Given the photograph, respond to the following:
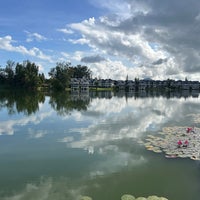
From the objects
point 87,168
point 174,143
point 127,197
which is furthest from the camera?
point 174,143

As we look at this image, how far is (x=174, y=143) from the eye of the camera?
1332 centimetres

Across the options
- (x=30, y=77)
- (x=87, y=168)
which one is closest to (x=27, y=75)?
(x=30, y=77)

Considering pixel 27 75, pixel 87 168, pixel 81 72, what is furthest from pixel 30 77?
pixel 87 168

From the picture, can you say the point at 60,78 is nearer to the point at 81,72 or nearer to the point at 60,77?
the point at 60,77

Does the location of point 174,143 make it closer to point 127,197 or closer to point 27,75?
point 127,197

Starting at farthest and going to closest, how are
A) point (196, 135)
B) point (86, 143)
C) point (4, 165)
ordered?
point (196, 135)
point (86, 143)
point (4, 165)

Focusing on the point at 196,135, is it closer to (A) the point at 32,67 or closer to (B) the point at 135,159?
(B) the point at 135,159

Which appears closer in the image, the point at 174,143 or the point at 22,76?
the point at 174,143

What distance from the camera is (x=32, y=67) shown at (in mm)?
89688

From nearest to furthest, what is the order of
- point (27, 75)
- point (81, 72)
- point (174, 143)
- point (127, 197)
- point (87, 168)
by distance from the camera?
point (127, 197)
point (87, 168)
point (174, 143)
point (27, 75)
point (81, 72)

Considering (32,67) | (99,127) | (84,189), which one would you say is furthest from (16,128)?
(32,67)

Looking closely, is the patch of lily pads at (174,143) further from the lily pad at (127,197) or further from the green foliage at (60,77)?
the green foliage at (60,77)

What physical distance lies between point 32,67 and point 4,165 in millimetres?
83015

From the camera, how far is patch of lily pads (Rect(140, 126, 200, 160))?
37.7 ft
